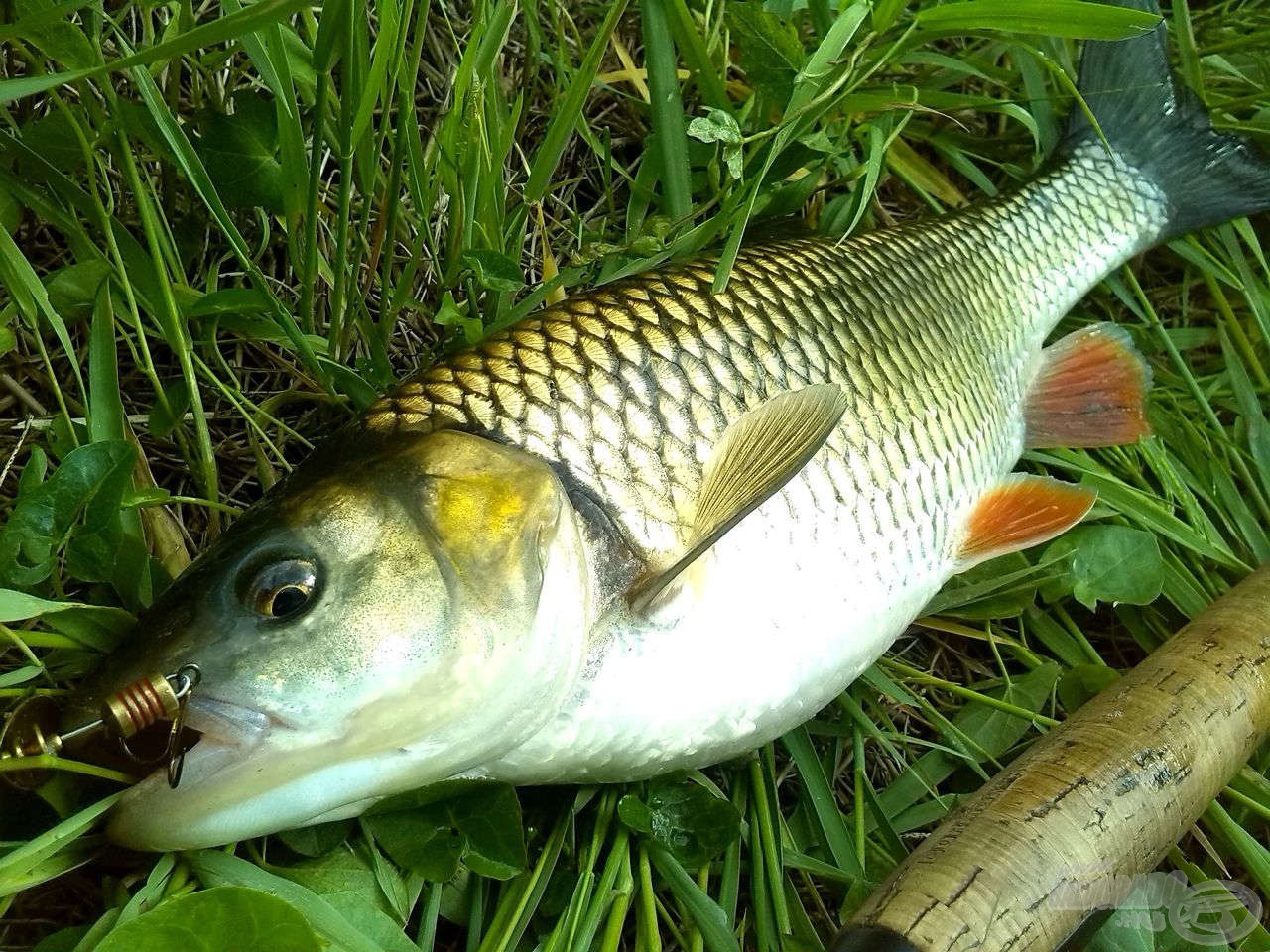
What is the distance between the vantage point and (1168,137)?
6.89ft

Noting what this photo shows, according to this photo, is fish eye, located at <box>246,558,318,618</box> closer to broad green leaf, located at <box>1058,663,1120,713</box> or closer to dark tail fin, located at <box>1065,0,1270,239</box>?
broad green leaf, located at <box>1058,663,1120,713</box>

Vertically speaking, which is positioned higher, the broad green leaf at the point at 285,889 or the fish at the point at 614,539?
the fish at the point at 614,539

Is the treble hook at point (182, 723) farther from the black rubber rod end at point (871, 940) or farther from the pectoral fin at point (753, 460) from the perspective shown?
the black rubber rod end at point (871, 940)

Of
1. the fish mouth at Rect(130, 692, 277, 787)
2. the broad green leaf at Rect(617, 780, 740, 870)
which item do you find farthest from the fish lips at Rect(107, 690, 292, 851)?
the broad green leaf at Rect(617, 780, 740, 870)

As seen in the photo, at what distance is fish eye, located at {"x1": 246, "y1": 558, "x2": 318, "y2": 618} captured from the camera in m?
1.02

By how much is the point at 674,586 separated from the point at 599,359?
0.31 metres

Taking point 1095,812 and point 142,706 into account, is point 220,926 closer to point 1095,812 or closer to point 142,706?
point 142,706

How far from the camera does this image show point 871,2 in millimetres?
1581

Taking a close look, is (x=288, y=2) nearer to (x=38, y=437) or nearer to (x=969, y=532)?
(x=38, y=437)

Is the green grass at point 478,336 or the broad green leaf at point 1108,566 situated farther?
the broad green leaf at point 1108,566

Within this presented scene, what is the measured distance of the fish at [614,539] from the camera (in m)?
1.03

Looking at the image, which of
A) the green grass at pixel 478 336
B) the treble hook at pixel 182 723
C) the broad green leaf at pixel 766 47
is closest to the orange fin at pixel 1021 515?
the green grass at pixel 478 336

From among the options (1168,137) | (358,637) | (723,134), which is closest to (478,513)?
(358,637)

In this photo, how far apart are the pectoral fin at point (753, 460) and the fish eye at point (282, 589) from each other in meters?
0.39
